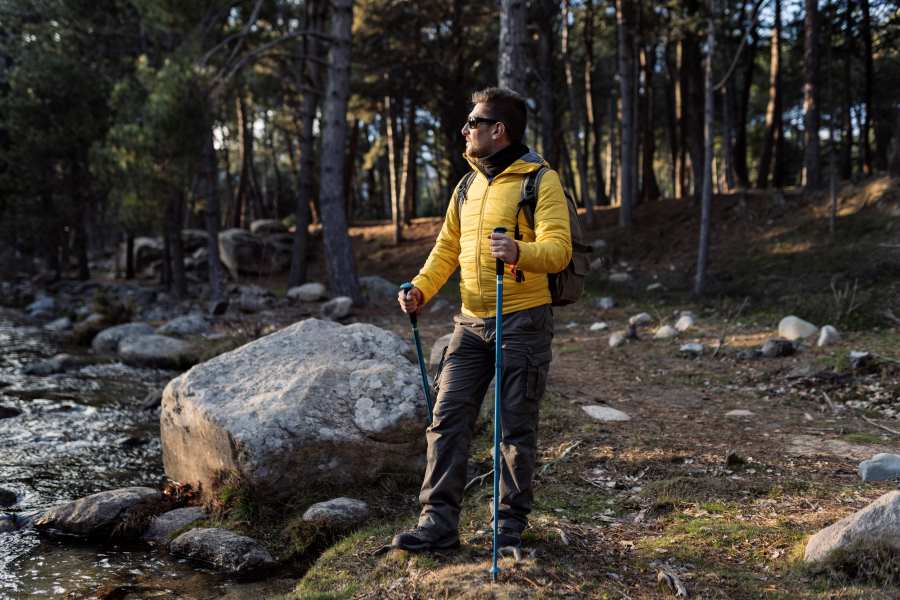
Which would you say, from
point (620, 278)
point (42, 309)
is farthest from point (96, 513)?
point (42, 309)

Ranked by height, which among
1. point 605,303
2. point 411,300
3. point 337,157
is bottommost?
point 605,303

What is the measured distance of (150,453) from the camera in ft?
23.4

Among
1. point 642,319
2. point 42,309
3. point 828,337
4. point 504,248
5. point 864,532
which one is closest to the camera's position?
point 504,248

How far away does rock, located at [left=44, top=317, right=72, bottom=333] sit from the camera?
54.3 feet

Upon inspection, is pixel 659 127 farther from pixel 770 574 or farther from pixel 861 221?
pixel 770 574

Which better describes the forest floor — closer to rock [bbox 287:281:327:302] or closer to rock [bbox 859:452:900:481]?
rock [bbox 859:452:900:481]

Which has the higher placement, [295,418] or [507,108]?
[507,108]

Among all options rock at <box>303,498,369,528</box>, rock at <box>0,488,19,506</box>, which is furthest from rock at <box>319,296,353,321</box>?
rock at <box>303,498,369,528</box>

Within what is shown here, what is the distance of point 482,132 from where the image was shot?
3.74 metres

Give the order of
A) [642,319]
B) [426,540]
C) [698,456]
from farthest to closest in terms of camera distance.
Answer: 1. [642,319]
2. [698,456]
3. [426,540]

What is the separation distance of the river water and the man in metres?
1.64

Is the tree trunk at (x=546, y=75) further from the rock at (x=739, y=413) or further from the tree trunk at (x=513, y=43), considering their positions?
the rock at (x=739, y=413)

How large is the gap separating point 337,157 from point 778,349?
940 centimetres

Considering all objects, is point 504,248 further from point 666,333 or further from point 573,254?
point 666,333
